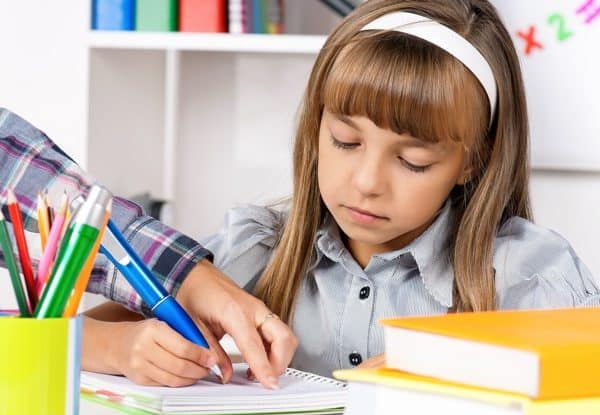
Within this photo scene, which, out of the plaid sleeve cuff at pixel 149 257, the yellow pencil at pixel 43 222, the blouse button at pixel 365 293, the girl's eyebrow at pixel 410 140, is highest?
the girl's eyebrow at pixel 410 140

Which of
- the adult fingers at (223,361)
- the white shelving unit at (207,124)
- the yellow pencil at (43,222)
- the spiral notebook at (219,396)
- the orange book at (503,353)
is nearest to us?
the orange book at (503,353)

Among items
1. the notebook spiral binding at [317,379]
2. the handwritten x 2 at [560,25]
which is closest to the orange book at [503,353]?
the notebook spiral binding at [317,379]

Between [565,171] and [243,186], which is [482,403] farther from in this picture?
[243,186]

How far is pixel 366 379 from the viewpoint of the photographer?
53 centimetres

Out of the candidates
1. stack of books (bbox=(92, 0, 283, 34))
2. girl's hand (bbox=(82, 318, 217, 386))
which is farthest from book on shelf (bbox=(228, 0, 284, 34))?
girl's hand (bbox=(82, 318, 217, 386))

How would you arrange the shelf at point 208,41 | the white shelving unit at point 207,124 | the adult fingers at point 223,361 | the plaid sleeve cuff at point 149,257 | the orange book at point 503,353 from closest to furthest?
the orange book at point 503,353, the adult fingers at point 223,361, the plaid sleeve cuff at point 149,257, the shelf at point 208,41, the white shelving unit at point 207,124

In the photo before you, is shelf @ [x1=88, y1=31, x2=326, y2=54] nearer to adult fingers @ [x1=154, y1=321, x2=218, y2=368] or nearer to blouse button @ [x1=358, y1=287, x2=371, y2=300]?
blouse button @ [x1=358, y1=287, x2=371, y2=300]

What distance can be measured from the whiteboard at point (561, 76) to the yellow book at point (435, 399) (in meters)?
1.29

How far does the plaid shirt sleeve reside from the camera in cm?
89

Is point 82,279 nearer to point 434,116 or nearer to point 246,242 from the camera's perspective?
point 434,116

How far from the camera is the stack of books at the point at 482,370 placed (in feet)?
1.56

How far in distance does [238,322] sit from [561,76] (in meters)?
1.06

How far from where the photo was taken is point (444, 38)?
1.03 meters

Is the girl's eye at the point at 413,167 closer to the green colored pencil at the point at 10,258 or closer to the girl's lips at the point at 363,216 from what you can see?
the girl's lips at the point at 363,216
